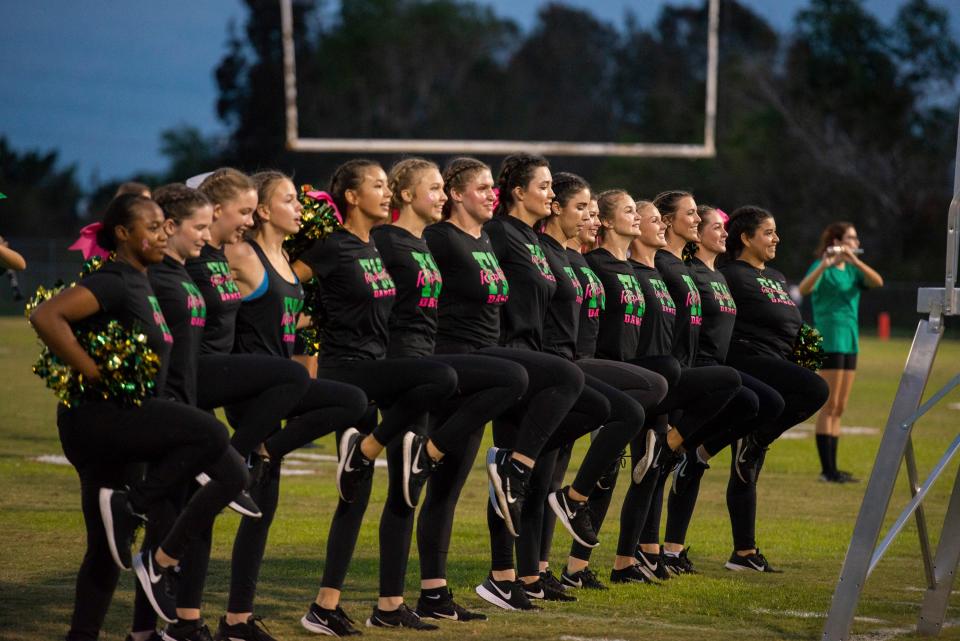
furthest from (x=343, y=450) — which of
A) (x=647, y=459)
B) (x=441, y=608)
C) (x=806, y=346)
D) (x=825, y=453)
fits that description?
(x=825, y=453)

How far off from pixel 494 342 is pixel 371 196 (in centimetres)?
95

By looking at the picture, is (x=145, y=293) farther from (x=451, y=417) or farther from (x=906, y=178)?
(x=906, y=178)

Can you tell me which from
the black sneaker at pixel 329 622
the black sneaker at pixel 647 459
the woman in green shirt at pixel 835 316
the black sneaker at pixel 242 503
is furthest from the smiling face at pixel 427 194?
the woman in green shirt at pixel 835 316

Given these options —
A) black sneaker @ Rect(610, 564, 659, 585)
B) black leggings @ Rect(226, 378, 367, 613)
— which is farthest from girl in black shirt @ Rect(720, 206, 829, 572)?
black leggings @ Rect(226, 378, 367, 613)

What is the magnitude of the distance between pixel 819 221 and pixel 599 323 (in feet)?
127

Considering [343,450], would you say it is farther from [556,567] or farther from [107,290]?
[556,567]

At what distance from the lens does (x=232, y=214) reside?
5.84 m

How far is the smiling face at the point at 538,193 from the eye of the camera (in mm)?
7035

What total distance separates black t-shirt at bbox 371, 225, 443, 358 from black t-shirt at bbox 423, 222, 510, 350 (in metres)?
0.18

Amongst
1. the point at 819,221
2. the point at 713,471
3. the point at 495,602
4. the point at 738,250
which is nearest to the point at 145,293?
the point at 495,602

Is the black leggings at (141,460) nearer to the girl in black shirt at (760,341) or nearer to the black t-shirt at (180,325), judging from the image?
the black t-shirt at (180,325)

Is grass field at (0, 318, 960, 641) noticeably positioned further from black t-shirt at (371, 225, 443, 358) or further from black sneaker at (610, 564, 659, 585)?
black t-shirt at (371, 225, 443, 358)

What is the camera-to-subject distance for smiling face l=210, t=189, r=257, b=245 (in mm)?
5828

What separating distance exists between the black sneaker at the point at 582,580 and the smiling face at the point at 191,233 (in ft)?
9.62
